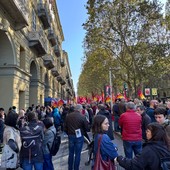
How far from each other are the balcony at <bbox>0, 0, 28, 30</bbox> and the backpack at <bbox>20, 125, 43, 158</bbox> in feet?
31.8

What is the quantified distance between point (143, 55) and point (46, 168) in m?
22.8

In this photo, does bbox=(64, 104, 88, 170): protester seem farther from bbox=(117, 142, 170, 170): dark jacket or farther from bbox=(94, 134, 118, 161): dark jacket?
bbox=(117, 142, 170, 170): dark jacket

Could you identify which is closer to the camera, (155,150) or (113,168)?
(155,150)

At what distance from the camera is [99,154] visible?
13.0 ft

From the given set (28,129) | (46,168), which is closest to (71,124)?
(46,168)

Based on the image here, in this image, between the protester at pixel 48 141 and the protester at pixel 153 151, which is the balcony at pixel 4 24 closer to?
the protester at pixel 48 141

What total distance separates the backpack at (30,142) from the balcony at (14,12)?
31.8 feet

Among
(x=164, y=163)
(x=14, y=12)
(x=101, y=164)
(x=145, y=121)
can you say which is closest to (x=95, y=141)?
(x=101, y=164)

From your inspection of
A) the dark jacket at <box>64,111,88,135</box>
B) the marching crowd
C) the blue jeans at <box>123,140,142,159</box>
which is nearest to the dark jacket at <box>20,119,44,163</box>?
the marching crowd

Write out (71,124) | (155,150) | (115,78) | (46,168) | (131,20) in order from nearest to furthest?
(155,150)
(46,168)
(71,124)
(131,20)
(115,78)

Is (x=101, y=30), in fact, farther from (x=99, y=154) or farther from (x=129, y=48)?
(x=99, y=154)

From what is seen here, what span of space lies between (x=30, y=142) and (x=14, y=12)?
11.1 m

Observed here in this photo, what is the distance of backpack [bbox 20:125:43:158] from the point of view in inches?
194

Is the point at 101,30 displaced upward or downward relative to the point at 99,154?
upward
